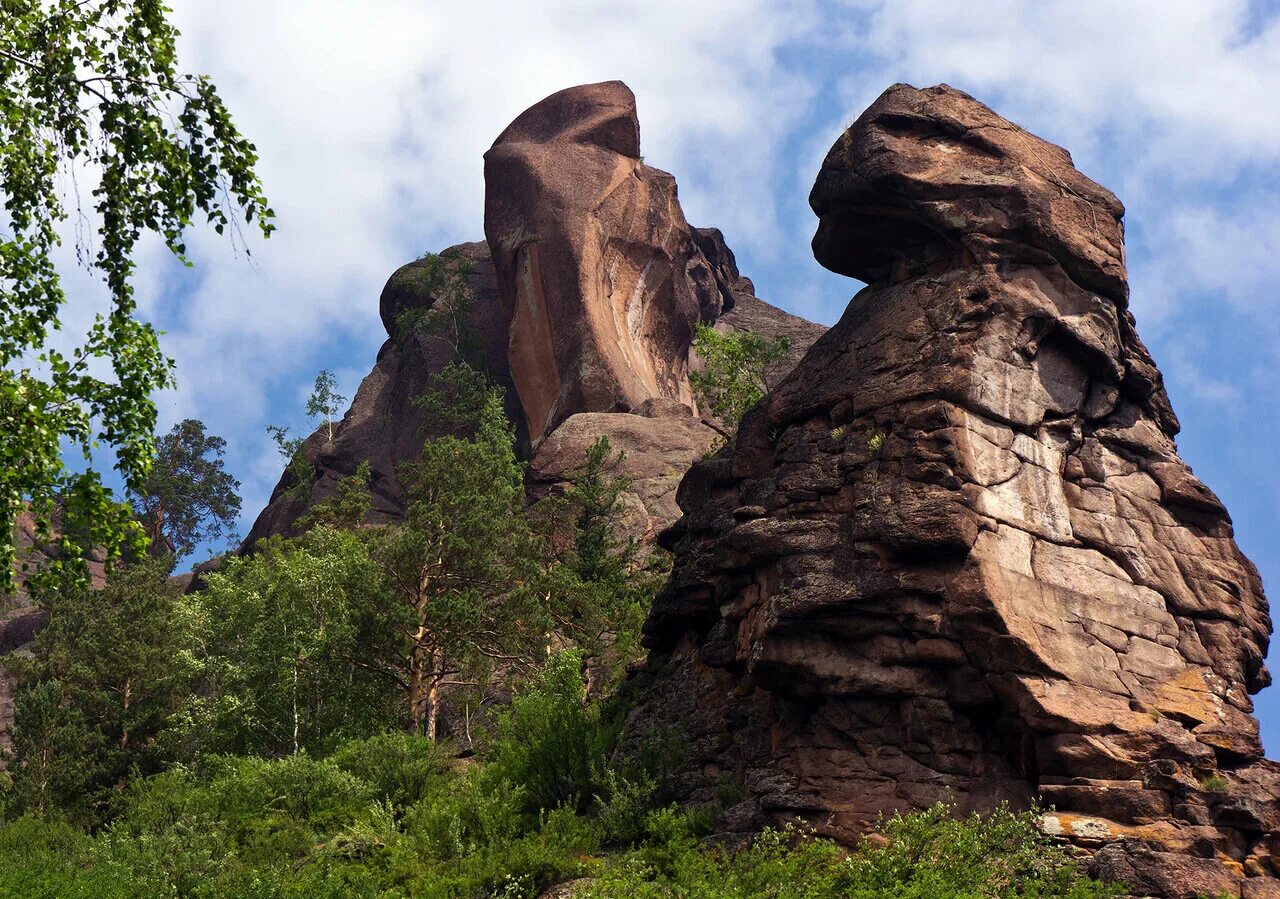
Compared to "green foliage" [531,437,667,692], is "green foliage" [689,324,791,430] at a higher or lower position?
higher

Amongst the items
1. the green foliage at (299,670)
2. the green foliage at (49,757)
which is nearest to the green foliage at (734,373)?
the green foliage at (299,670)

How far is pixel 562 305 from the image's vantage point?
5684cm

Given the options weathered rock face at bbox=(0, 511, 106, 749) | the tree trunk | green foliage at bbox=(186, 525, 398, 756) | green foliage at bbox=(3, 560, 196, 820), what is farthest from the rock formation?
green foliage at bbox=(186, 525, 398, 756)

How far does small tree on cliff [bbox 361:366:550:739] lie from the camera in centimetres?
3164

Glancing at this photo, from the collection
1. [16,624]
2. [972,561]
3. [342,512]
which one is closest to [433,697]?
[342,512]

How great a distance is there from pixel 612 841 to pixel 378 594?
46.1 ft

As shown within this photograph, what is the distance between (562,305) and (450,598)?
1062 inches

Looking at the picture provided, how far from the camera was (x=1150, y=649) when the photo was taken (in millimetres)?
19250

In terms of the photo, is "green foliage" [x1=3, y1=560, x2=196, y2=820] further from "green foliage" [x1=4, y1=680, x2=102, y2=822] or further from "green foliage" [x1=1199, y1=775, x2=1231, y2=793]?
"green foliage" [x1=1199, y1=775, x2=1231, y2=793]

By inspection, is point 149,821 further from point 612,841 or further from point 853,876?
point 853,876

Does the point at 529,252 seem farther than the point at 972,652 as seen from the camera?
Yes

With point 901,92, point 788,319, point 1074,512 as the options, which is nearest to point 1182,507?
point 1074,512

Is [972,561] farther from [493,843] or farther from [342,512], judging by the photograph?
[342,512]

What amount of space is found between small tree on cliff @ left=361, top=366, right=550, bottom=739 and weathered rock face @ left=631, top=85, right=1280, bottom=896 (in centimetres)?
933
